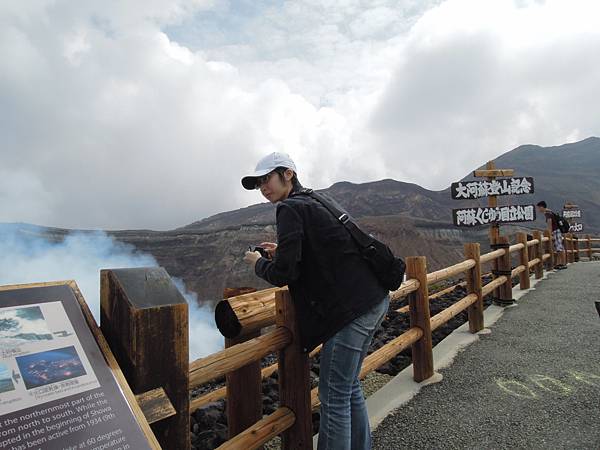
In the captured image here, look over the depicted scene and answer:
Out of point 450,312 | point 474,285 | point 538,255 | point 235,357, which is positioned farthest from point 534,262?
point 235,357

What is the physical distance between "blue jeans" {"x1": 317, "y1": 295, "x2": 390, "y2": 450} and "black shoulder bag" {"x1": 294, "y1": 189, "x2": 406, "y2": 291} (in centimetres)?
13

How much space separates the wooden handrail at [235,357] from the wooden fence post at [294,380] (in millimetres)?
64

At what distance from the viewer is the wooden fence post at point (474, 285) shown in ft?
17.4

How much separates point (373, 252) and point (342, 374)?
644 mm

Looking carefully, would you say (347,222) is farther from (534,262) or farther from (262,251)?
(534,262)

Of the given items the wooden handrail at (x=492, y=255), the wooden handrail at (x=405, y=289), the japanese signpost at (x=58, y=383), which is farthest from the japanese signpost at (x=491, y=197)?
the japanese signpost at (x=58, y=383)

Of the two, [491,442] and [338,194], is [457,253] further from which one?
[338,194]

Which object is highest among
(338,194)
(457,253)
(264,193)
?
(338,194)

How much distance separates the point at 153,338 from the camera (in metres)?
1.30

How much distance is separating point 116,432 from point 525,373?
4.09 meters

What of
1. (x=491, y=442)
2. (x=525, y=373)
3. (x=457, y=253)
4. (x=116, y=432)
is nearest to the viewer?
(x=116, y=432)

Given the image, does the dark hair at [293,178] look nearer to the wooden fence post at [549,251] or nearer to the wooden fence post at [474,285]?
the wooden fence post at [474,285]

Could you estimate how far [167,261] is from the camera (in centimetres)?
4078

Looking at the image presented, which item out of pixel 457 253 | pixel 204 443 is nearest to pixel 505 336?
pixel 204 443
